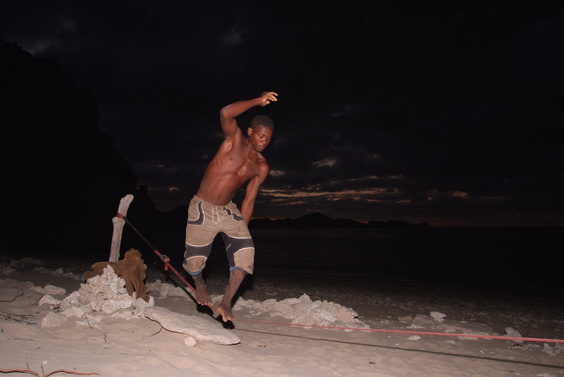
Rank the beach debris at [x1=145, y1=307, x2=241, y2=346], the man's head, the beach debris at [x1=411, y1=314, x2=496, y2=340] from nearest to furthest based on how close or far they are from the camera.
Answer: the beach debris at [x1=145, y1=307, x2=241, y2=346] < the man's head < the beach debris at [x1=411, y1=314, x2=496, y2=340]

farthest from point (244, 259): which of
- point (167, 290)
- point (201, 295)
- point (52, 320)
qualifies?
point (167, 290)

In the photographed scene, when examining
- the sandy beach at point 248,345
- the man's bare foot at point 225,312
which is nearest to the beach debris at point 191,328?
the sandy beach at point 248,345

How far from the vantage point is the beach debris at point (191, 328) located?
4238mm

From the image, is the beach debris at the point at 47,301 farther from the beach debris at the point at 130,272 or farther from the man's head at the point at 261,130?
the man's head at the point at 261,130

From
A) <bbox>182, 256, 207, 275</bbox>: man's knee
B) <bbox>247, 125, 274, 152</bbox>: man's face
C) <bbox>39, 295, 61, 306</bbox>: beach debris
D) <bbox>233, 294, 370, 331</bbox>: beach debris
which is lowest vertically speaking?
<bbox>233, 294, 370, 331</bbox>: beach debris

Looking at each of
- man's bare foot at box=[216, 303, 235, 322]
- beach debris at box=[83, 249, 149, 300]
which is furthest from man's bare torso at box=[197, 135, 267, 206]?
beach debris at box=[83, 249, 149, 300]

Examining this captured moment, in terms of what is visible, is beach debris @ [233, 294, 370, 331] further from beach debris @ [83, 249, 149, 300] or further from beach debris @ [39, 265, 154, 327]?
beach debris @ [39, 265, 154, 327]

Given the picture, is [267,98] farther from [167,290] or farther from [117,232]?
[167,290]

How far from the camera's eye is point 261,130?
180 inches

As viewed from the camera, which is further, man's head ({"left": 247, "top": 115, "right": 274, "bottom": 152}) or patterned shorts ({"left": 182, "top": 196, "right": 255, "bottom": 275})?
patterned shorts ({"left": 182, "top": 196, "right": 255, "bottom": 275})

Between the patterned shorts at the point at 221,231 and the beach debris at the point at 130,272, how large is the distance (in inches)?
61.0

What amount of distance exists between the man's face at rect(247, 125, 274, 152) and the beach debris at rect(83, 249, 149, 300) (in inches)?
122

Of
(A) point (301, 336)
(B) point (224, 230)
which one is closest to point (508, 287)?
(A) point (301, 336)

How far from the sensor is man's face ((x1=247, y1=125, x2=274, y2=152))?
15.0 ft
